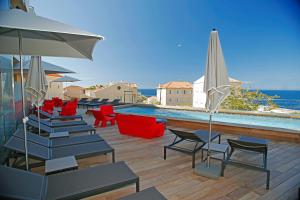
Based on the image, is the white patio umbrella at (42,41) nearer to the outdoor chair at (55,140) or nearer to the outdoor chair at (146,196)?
the outdoor chair at (55,140)

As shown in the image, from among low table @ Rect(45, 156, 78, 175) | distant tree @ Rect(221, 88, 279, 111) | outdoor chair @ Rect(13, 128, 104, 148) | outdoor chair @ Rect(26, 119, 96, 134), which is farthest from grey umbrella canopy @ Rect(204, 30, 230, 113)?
distant tree @ Rect(221, 88, 279, 111)

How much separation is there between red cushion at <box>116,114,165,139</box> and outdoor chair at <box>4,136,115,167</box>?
2054 millimetres

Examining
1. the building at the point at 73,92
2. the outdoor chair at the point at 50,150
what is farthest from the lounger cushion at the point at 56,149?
the building at the point at 73,92

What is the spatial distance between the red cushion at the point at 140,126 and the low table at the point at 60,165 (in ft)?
9.44

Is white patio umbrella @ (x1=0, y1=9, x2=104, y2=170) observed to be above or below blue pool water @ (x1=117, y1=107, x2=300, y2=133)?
above

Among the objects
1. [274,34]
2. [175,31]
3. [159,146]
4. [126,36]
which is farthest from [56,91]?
[274,34]

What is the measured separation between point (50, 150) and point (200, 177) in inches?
109

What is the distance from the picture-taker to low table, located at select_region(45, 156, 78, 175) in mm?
2472

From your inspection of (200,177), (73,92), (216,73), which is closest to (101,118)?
(200,177)

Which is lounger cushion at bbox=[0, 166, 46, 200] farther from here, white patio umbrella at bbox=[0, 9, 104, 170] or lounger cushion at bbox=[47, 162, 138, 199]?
white patio umbrella at bbox=[0, 9, 104, 170]

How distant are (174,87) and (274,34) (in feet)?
51.1

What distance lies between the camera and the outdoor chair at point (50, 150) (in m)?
2.85

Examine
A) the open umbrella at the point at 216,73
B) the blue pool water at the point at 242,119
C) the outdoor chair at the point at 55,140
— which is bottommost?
the blue pool water at the point at 242,119

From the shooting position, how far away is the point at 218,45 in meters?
3.00
